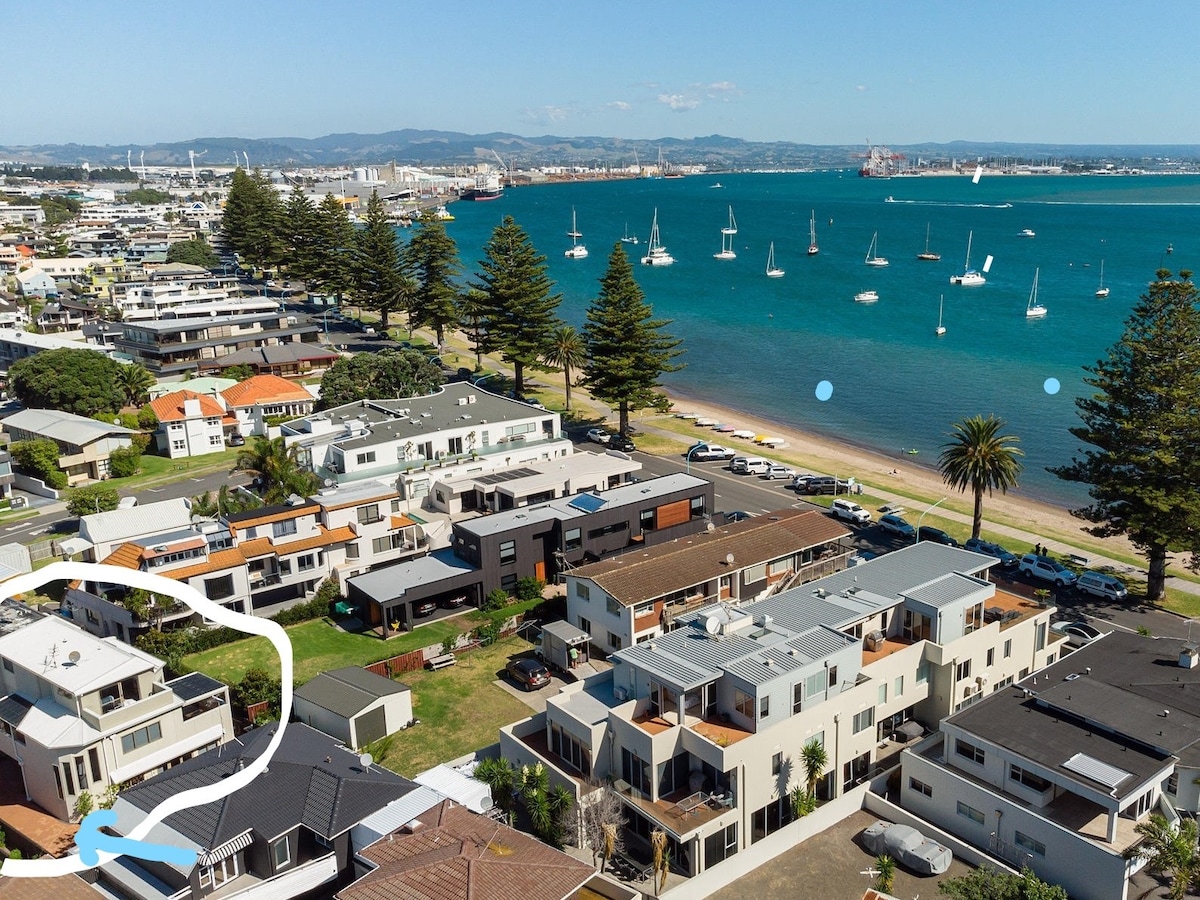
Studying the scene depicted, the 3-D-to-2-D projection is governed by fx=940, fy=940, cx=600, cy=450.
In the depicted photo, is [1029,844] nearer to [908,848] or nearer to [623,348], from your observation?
[908,848]

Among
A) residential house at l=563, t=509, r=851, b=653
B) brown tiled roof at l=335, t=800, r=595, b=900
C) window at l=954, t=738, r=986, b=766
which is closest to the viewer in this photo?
brown tiled roof at l=335, t=800, r=595, b=900

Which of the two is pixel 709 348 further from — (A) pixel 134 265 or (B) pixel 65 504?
(A) pixel 134 265

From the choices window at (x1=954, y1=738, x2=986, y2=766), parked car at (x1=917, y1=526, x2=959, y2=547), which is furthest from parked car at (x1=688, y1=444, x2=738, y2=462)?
window at (x1=954, y1=738, x2=986, y2=766)

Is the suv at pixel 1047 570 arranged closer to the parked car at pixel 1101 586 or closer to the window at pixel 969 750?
the parked car at pixel 1101 586

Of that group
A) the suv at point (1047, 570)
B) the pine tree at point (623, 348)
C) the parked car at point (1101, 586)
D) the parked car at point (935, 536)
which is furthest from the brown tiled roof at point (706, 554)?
the pine tree at point (623, 348)

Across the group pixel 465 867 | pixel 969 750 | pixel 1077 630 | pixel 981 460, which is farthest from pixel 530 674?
pixel 981 460

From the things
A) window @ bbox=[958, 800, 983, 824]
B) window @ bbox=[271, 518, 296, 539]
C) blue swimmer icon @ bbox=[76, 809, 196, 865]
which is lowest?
window @ bbox=[958, 800, 983, 824]

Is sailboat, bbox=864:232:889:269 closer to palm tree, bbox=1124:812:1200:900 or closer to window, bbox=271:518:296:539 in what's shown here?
window, bbox=271:518:296:539
